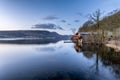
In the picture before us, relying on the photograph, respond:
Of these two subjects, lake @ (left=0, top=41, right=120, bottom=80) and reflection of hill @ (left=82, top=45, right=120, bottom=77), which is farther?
reflection of hill @ (left=82, top=45, right=120, bottom=77)

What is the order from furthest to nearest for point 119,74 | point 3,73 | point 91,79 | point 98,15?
point 98,15 → point 3,73 → point 119,74 → point 91,79

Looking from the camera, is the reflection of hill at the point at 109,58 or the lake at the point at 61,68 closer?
the lake at the point at 61,68

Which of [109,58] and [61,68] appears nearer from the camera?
[61,68]

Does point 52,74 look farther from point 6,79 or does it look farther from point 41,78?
point 6,79

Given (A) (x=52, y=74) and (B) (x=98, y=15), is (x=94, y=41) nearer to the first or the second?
(B) (x=98, y=15)

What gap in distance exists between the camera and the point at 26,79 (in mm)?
13297

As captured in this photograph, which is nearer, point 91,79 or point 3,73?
point 91,79

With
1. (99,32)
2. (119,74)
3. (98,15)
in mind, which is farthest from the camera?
(98,15)

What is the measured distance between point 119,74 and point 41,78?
464 centimetres

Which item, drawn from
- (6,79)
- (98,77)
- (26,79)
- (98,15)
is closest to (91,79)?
(98,77)

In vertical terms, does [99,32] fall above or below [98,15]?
below

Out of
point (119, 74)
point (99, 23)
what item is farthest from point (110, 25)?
point (119, 74)

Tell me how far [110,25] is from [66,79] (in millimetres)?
41061

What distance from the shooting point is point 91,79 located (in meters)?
13.2
